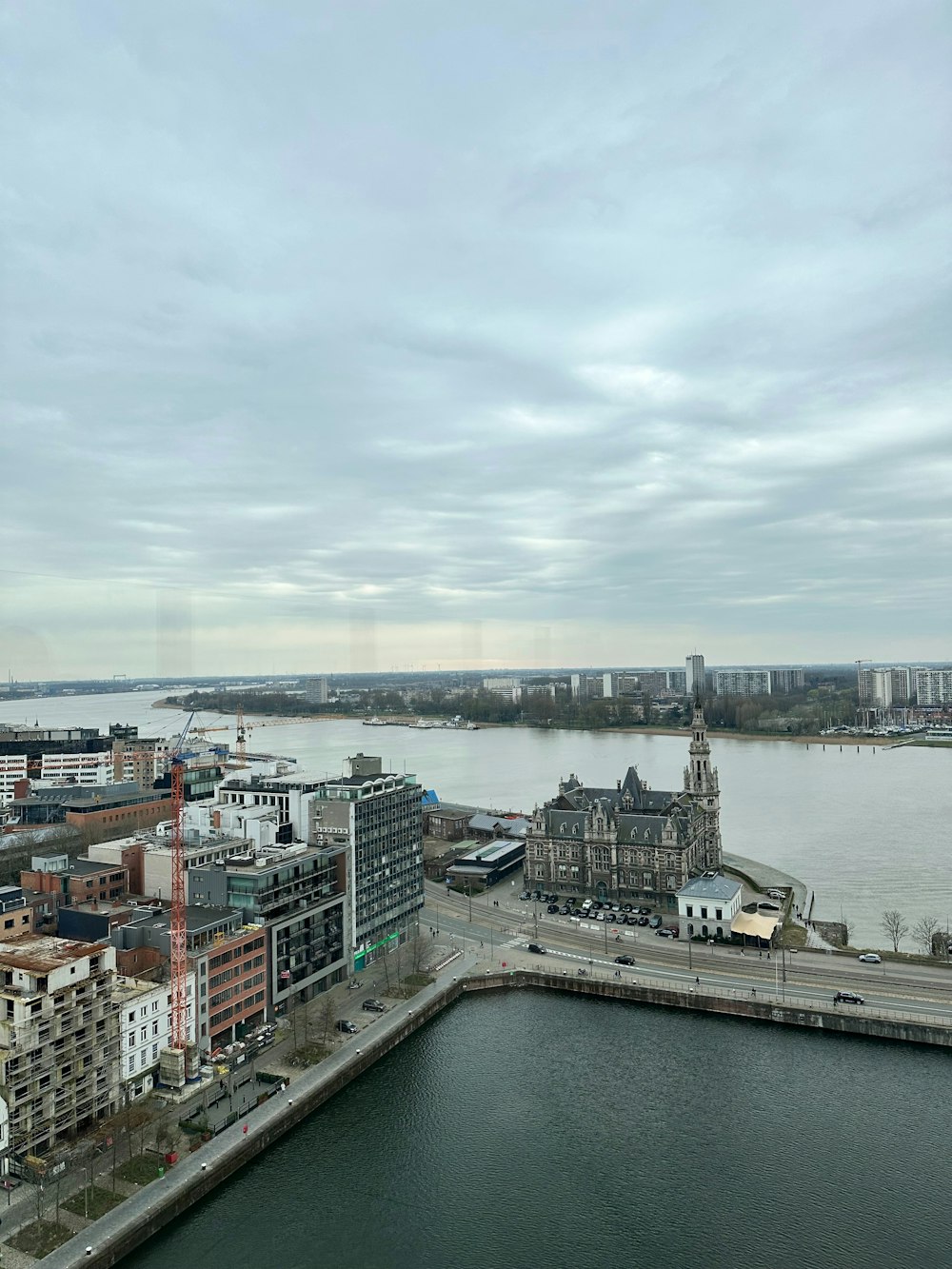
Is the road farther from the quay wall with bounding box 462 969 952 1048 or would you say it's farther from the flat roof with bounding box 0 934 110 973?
the flat roof with bounding box 0 934 110 973

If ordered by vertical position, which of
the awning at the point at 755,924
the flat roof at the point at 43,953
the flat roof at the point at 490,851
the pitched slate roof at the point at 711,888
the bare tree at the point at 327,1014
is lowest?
the bare tree at the point at 327,1014

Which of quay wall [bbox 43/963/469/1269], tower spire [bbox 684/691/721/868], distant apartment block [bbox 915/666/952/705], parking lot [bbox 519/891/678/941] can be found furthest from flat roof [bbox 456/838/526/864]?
distant apartment block [bbox 915/666/952/705]

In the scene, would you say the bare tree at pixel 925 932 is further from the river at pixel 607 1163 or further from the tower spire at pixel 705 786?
the tower spire at pixel 705 786

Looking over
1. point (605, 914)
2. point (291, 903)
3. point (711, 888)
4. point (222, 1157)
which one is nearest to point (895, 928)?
point (711, 888)

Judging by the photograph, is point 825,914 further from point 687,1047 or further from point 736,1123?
point 736,1123

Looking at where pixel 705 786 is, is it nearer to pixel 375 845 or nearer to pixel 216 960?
pixel 375 845

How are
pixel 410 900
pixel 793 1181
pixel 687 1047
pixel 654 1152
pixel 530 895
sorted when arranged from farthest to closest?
pixel 530 895
pixel 410 900
pixel 687 1047
pixel 654 1152
pixel 793 1181

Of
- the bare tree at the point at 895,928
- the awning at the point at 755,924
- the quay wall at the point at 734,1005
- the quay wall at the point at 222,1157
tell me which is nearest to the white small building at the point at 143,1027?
the quay wall at the point at 222,1157

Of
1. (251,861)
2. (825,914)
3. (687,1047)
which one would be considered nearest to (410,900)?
(251,861)
